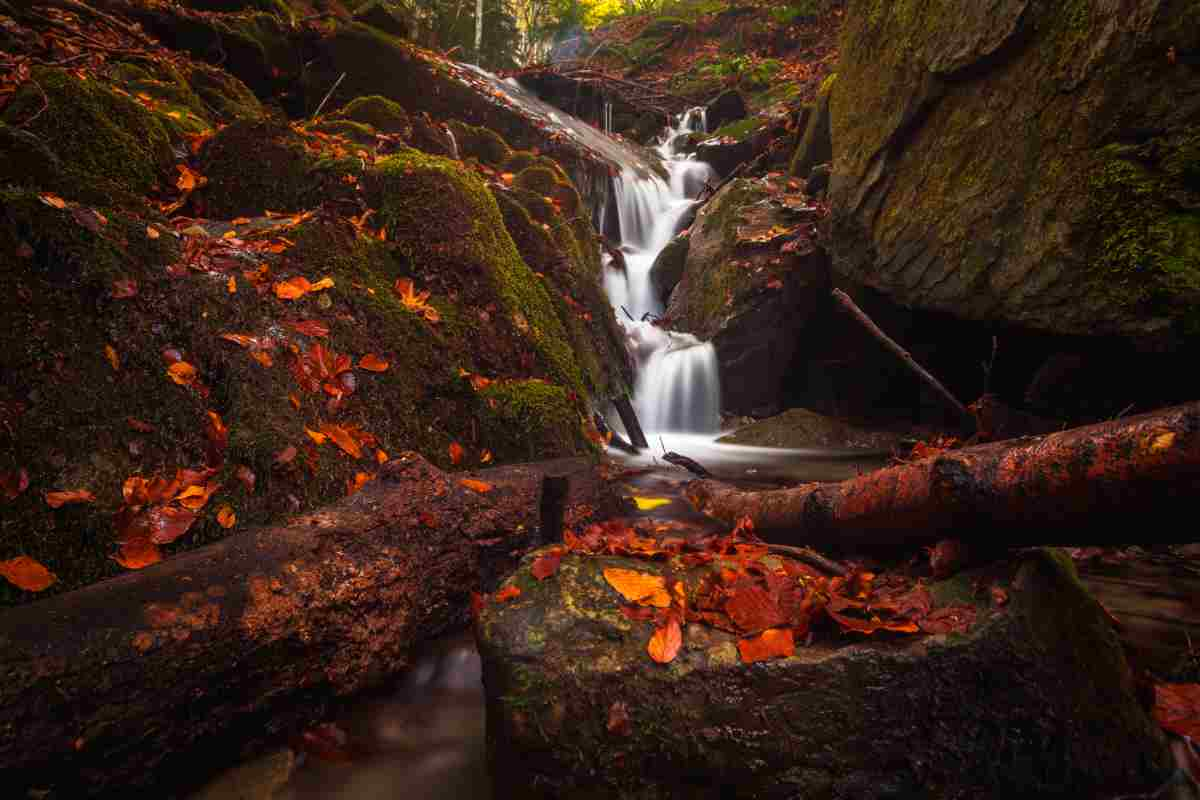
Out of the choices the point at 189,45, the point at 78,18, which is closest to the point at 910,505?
the point at 78,18

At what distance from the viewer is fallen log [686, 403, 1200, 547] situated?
4.42 ft

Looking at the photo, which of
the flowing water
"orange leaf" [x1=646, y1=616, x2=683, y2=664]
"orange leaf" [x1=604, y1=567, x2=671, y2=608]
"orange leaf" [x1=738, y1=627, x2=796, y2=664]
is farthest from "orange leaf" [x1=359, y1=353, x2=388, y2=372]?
"orange leaf" [x1=738, y1=627, x2=796, y2=664]

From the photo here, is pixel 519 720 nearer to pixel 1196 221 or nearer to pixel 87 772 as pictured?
pixel 87 772

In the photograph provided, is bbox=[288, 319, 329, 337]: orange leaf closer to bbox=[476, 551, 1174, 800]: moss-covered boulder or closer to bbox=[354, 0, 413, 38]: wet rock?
bbox=[476, 551, 1174, 800]: moss-covered boulder

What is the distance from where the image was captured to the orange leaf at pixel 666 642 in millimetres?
1675

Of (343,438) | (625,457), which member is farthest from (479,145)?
(343,438)

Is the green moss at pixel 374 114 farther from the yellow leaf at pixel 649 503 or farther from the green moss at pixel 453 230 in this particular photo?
the yellow leaf at pixel 649 503

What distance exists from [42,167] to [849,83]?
829 centimetres

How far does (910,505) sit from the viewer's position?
6.59ft

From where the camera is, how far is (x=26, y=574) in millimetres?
1716

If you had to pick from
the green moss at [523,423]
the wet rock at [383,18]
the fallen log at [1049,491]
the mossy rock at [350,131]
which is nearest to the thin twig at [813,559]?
the fallen log at [1049,491]

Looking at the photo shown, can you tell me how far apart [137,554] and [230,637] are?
58 centimetres

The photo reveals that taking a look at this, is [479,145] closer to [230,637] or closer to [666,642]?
[230,637]

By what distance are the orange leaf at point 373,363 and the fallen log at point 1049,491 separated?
2660mm
